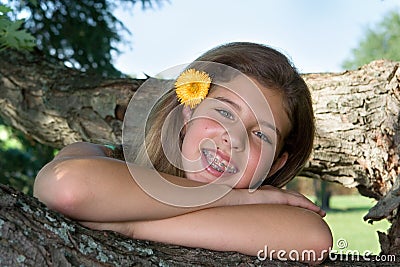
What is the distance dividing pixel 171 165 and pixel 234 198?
37cm

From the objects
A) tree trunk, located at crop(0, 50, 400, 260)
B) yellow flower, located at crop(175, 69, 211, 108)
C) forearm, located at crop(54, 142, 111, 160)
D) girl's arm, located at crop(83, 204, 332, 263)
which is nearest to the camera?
girl's arm, located at crop(83, 204, 332, 263)

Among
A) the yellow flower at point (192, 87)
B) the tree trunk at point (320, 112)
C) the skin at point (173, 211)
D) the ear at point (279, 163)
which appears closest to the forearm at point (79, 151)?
the skin at point (173, 211)

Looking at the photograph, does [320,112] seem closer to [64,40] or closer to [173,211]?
[173,211]

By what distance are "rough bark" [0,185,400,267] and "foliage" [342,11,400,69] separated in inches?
918

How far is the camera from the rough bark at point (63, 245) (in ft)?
3.43

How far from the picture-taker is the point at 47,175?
4.20 feet

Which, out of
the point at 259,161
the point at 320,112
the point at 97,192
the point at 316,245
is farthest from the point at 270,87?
the point at 320,112

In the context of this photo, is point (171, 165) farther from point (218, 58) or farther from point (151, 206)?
point (151, 206)

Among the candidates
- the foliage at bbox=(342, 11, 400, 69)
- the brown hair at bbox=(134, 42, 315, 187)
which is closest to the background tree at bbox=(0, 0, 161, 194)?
the brown hair at bbox=(134, 42, 315, 187)

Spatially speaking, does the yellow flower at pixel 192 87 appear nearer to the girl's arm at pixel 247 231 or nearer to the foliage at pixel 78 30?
the girl's arm at pixel 247 231

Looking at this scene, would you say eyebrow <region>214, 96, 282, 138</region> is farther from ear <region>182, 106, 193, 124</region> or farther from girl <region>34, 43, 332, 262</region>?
ear <region>182, 106, 193, 124</region>

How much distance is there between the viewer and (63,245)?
3.59 ft

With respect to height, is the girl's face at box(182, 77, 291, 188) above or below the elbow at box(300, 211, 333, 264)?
above

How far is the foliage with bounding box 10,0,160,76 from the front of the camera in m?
4.12
